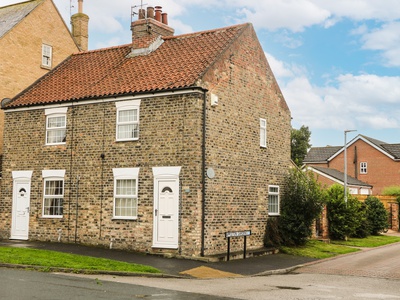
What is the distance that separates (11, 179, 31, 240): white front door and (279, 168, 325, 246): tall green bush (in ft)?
36.6

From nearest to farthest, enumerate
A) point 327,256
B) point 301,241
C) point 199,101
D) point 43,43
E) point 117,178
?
point 199,101 < point 117,178 < point 327,256 < point 301,241 < point 43,43

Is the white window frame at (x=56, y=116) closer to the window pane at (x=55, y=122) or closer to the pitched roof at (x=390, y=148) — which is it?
the window pane at (x=55, y=122)

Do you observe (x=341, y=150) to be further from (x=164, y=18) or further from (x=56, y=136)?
(x=56, y=136)

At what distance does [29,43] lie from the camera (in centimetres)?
3053

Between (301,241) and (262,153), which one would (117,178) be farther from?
(301,241)

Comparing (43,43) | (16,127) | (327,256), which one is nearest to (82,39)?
(43,43)

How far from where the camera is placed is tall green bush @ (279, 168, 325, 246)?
23.4 m

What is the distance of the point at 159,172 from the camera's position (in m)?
20.0

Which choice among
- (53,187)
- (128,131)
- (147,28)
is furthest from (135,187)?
(147,28)

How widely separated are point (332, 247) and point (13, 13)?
22.5 meters

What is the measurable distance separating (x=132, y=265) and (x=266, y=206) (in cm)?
859

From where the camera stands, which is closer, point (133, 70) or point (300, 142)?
point (133, 70)

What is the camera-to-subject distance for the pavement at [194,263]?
1655 cm

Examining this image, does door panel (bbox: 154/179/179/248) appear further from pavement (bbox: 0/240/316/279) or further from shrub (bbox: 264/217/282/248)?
shrub (bbox: 264/217/282/248)
